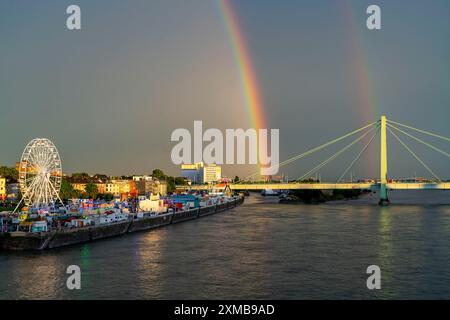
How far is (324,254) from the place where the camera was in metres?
18.9

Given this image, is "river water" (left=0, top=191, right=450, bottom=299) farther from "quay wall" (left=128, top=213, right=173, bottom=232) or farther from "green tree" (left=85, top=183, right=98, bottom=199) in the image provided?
"green tree" (left=85, top=183, right=98, bottom=199)

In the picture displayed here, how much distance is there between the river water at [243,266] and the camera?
13102 millimetres

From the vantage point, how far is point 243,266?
54.6 feet

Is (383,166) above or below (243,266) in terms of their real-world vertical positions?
above

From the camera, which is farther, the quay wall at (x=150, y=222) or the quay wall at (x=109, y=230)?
the quay wall at (x=150, y=222)

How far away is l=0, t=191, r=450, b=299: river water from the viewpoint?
1310 cm

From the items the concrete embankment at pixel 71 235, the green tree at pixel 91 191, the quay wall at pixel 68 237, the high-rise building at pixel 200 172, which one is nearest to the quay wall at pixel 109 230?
the concrete embankment at pixel 71 235

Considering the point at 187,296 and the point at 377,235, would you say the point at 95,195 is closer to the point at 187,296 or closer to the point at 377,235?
the point at 377,235

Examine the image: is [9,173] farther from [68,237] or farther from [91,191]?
[68,237]

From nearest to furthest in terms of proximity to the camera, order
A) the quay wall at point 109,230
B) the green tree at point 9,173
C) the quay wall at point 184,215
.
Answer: the quay wall at point 109,230 < the quay wall at point 184,215 < the green tree at point 9,173

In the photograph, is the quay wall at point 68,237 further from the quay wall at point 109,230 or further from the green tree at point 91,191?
the green tree at point 91,191

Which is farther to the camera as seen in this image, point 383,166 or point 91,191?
point 91,191

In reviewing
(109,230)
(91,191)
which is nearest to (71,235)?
(109,230)
